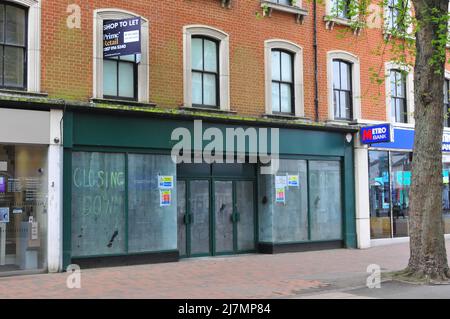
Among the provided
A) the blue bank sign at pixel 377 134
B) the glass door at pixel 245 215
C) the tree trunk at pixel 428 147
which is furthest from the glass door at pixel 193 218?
the tree trunk at pixel 428 147

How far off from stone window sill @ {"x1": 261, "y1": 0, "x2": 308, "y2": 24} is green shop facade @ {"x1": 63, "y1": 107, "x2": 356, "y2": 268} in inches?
129

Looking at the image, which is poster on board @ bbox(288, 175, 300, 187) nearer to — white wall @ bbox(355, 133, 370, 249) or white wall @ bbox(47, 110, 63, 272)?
white wall @ bbox(355, 133, 370, 249)

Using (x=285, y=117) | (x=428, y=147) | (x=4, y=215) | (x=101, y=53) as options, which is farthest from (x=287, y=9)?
(x=4, y=215)

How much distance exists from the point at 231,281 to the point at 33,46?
6.70 meters

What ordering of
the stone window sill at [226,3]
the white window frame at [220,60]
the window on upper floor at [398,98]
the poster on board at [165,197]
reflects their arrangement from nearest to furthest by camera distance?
the poster on board at [165,197] < the white window frame at [220,60] < the stone window sill at [226,3] < the window on upper floor at [398,98]

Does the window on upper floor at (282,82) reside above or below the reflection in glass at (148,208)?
above

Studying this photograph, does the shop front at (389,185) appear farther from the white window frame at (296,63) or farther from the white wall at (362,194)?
the white window frame at (296,63)

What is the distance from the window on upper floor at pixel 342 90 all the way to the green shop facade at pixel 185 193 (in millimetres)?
757

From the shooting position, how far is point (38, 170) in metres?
12.4

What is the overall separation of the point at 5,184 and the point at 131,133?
310 cm

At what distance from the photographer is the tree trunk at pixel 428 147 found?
36.5 feet

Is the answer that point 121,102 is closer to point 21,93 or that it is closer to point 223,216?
point 21,93

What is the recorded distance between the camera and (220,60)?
15.2 m

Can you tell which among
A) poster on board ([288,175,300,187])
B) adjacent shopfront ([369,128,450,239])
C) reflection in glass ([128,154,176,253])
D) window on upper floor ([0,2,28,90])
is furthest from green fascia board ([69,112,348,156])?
adjacent shopfront ([369,128,450,239])
